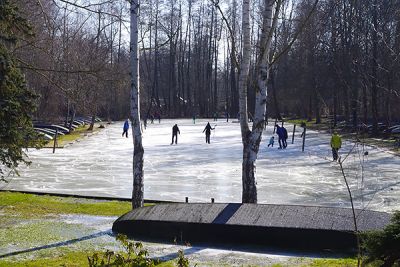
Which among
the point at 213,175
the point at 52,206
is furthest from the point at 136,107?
the point at 213,175

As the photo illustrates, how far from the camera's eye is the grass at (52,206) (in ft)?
40.9

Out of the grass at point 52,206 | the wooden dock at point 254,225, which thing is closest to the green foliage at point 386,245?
the wooden dock at point 254,225

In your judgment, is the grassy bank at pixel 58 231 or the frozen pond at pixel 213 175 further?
the frozen pond at pixel 213 175

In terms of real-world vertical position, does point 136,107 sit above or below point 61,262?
above

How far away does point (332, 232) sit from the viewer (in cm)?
868

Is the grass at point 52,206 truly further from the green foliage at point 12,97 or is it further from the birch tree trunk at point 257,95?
the birch tree trunk at point 257,95

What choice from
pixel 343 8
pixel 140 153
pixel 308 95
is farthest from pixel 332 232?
pixel 308 95

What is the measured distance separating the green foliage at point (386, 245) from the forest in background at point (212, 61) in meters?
3.75

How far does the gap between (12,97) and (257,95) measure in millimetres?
4996

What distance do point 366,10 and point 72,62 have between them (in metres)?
35.7

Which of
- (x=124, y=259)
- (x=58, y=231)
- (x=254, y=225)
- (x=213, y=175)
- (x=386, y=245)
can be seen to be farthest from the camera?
(x=213, y=175)

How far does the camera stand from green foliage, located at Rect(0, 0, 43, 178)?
34.0 feet

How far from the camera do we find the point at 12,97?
11.2 m

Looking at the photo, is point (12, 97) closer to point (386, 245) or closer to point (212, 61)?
point (386, 245)
